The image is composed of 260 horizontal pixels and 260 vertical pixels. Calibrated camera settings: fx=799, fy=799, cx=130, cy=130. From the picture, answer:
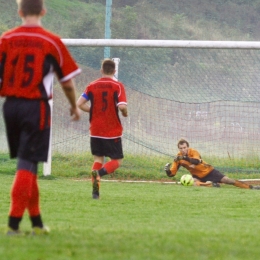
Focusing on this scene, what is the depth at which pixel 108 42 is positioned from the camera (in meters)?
13.7

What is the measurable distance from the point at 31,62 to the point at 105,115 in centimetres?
445

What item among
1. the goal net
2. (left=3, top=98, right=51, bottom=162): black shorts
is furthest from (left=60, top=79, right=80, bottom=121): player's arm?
the goal net

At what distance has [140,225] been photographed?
6668 mm

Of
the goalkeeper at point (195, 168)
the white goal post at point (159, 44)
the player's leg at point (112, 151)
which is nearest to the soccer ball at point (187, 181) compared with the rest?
the goalkeeper at point (195, 168)

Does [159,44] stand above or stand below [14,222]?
above

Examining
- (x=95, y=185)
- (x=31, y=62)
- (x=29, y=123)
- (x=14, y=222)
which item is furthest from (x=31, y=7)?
(x=95, y=185)

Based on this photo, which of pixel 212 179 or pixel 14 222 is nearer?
pixel 14 222

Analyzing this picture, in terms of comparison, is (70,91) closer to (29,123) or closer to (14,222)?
(29,123)

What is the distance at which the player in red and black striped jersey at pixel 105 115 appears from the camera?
9883 mm

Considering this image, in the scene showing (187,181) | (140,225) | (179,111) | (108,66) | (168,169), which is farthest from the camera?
(179,111)

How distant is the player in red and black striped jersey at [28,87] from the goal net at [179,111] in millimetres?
9182

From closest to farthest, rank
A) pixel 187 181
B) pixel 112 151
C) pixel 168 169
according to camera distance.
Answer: pixel 112 151 < pixel 187 181 < pixel 168 169

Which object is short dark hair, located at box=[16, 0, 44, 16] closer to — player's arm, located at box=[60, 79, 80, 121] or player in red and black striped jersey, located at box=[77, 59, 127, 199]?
player's arm, located at box=[60, 79, 80, 121]

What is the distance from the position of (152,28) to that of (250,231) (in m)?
25.1
